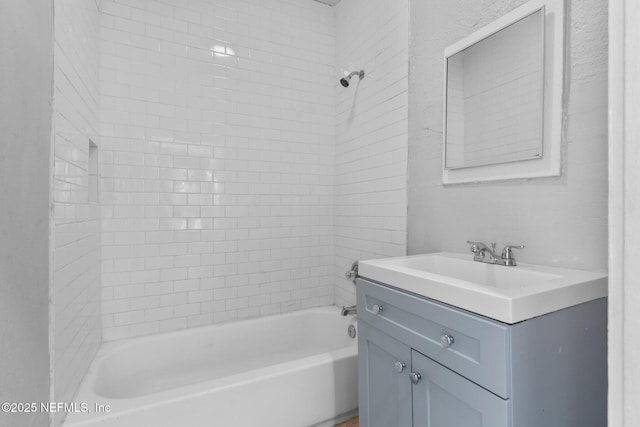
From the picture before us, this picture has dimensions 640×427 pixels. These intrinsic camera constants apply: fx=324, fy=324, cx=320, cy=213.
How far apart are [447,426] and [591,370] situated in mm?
455

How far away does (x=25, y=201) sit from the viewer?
975 mm

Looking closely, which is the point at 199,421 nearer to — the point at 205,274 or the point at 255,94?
the point at 205,274

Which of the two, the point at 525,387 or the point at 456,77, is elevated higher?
the point at 456,77

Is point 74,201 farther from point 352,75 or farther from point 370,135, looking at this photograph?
point 352,75

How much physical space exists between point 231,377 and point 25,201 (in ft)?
3.50

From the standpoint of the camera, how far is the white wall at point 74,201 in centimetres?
122

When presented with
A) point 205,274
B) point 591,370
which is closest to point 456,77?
point 591,370

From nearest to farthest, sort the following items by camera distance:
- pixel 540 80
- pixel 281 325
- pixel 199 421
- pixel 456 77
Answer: pixel 540 80
pixel 199 421
pixel 456 77
pixel 281 325

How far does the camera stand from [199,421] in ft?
4.54

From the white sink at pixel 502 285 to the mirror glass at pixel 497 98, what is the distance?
455 mm

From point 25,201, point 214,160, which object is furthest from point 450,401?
point 214,160

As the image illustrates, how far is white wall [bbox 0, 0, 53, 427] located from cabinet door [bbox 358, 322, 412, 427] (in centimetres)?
113

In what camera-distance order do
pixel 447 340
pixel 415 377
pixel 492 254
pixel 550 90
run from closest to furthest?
pixel 447 340, pixel 415 377, pixel 550 90, pixel 492 254
